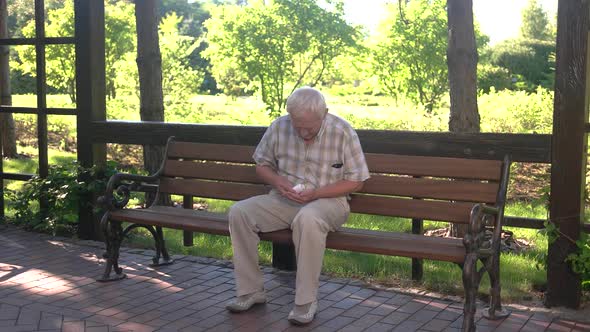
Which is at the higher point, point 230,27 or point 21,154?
point 230,27

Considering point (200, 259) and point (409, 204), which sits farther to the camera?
point (200, 259)

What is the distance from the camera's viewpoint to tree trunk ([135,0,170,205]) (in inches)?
304

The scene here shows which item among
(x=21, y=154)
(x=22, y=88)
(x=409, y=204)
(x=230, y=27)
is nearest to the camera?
(x=409, y=204)

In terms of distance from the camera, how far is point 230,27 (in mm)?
15070

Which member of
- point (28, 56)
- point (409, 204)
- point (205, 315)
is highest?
point (28, 56)

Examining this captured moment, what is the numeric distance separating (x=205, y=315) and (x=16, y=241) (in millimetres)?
2675

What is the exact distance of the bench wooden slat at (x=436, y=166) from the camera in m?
4.43

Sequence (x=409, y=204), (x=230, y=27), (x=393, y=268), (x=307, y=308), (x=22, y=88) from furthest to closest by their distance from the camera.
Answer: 1. (x=22, y=88)
2. (x=230, y=27)
3. (x=393, y=268)
4. (x=409, y=204)
5. (x=307, y=308)

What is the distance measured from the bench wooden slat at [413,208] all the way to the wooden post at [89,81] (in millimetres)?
2621

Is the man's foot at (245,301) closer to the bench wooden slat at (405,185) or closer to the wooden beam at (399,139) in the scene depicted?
the bench wooden slat at (405,185)

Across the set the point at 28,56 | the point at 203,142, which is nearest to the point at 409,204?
the point at 203,142

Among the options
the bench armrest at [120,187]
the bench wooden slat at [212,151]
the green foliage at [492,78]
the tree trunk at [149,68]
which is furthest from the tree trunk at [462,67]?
the green foliage at [492,78]

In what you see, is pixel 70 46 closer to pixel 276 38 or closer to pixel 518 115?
pixel 276 38

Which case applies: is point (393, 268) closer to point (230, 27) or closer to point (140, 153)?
point (140, 153)
